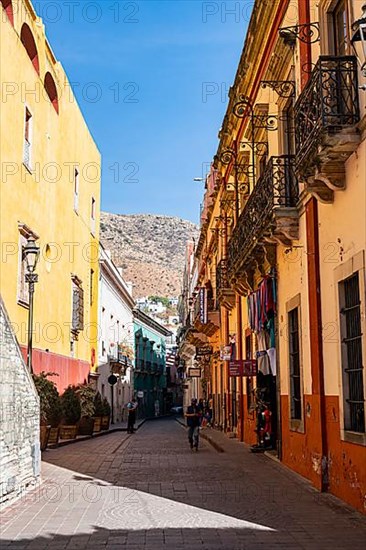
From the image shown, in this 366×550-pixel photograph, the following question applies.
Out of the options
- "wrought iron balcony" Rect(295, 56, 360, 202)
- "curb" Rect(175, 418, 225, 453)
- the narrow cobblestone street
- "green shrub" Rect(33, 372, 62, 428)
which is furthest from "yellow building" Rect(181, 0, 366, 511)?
"green shrub" Rect(33, 372, 62, 428)

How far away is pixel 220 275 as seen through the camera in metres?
25.0

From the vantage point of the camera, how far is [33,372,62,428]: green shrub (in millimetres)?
19156

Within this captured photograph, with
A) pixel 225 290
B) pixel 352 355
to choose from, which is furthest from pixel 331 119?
pixel 225 290

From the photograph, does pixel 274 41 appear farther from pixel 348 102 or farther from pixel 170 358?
pixel 170 358

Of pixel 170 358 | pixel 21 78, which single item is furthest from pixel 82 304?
pixel 170 358

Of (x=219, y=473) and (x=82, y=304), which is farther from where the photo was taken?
(x=82, y=304)

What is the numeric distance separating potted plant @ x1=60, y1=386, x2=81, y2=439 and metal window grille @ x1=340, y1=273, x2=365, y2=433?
14977 millimetres

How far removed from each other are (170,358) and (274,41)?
276ft

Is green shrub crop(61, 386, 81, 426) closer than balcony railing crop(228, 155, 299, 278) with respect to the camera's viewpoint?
No

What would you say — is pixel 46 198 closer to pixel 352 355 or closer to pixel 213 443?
pixel 213 443

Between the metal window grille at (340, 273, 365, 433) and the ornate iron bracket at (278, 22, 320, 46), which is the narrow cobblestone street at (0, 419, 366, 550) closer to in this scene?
the metal window grille at (340, 273, 365, 433)

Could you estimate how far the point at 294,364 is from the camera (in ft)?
45.1

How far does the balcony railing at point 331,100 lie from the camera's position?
9.09m

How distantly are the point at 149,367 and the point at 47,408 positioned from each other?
51607 mm
